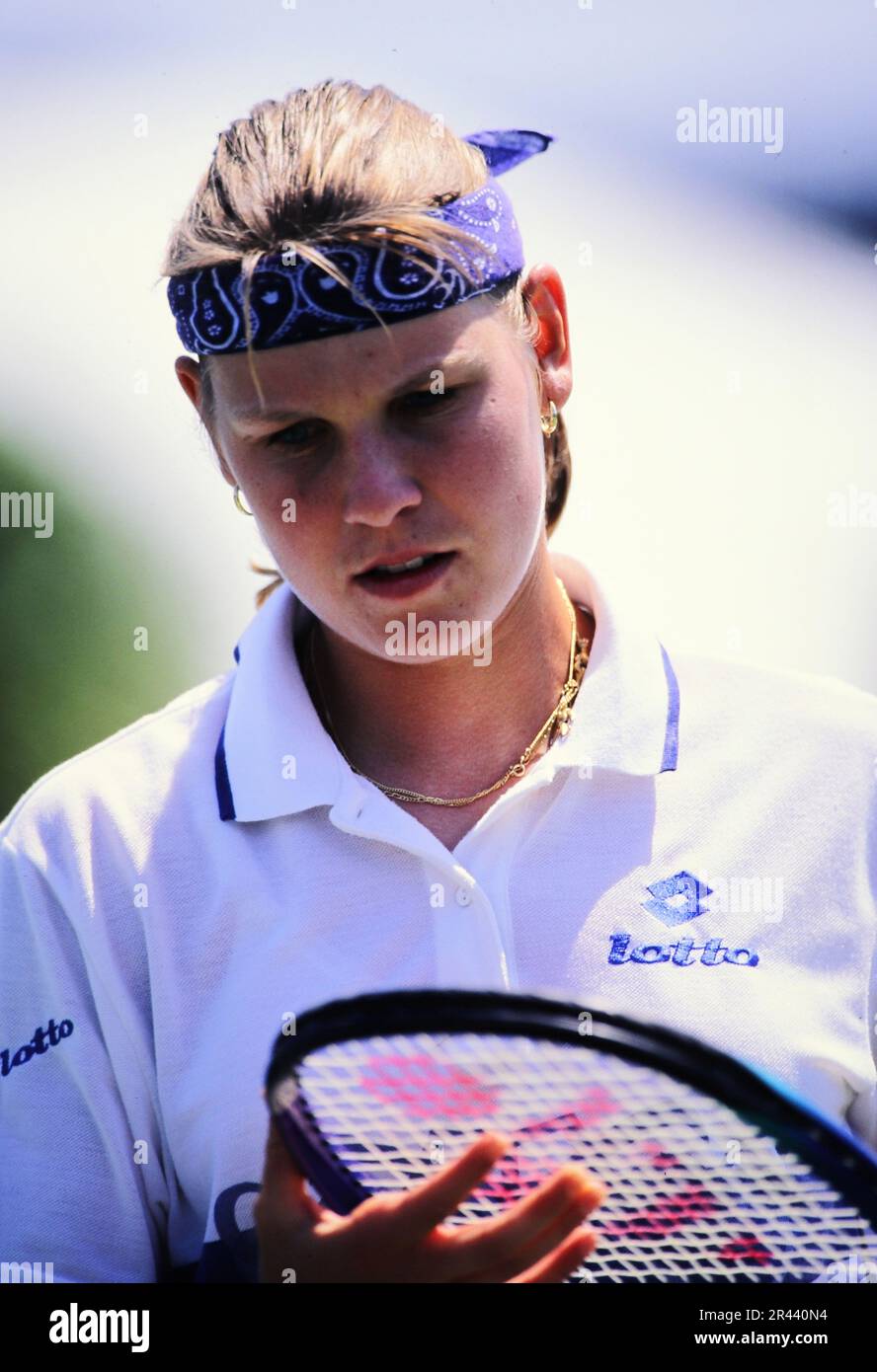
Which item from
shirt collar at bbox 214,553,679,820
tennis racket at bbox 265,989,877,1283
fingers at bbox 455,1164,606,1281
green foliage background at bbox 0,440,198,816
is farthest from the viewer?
green foliage background at bbox 0,440,198,816

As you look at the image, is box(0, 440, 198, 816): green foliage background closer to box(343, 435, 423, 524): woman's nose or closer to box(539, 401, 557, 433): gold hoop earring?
box(539, 401, 557, 433): gold hoop earring

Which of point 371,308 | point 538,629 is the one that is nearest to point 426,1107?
point 538,629

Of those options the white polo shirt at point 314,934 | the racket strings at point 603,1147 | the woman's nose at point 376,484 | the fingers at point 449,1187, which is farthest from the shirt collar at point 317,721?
the fingers at point 449,1187

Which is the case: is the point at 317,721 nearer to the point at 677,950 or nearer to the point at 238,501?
the point at 238,501

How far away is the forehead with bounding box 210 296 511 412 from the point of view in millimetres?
1459

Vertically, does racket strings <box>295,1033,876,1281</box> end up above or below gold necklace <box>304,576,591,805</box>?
below

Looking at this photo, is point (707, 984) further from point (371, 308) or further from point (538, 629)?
point (371, 308)

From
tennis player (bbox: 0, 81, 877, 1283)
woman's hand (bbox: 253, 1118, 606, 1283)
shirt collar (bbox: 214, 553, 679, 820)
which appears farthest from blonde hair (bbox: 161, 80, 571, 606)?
woman's hand (bbox: 253, 1118, 606, 1283)

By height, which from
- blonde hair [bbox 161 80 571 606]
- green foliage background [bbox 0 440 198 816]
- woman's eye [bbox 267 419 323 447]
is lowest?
green foliage background [bbox 0 440 198 816]

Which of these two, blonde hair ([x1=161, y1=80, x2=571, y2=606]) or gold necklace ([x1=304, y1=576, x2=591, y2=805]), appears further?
gold necklace ([x1=304, y1=576, x2=591, y2=805])

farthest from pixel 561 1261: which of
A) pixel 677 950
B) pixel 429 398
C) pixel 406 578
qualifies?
pixel 429 398

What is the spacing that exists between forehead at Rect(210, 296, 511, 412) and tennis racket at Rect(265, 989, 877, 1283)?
62cm

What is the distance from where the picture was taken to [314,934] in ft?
4.99

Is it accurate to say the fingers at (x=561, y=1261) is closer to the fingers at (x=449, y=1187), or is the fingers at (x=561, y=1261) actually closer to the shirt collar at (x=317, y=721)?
the fingers at (x=449, y=1187)
